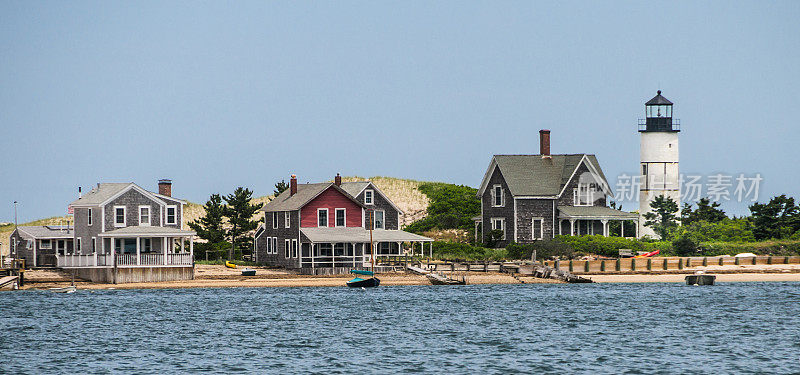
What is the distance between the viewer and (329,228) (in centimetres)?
7488

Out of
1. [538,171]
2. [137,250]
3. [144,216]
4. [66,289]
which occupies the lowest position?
[66,289]

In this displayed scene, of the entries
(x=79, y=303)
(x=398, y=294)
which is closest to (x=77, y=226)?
(x=79, y=303)

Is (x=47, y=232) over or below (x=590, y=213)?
below

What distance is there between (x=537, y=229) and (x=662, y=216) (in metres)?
9.90

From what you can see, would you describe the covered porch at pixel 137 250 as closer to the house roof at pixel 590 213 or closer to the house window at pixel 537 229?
the house window at pixel 537 229

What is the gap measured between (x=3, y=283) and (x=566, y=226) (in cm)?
4029

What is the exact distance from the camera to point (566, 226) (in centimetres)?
8300

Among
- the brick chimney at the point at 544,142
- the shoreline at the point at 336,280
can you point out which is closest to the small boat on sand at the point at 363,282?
the shoreline at the point at 336,280

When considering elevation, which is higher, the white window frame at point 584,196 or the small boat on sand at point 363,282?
the white window frame at point 584,196

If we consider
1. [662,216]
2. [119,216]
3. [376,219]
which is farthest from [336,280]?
[662,216]

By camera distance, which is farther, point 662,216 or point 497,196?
point 497,196

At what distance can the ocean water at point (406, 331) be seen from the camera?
38.0m

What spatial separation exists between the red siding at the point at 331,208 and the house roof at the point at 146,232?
841 cm

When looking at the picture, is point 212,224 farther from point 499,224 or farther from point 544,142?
point 544,142
